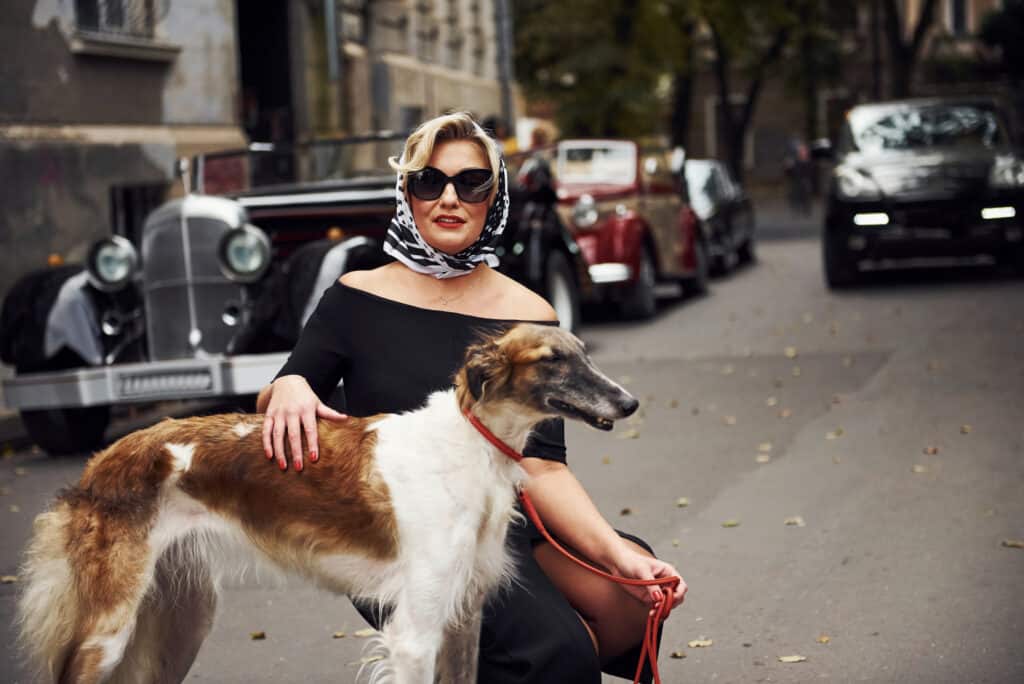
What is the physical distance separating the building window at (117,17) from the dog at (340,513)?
49.1ft

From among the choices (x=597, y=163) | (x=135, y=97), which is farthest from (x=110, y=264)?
(x=135, y=97)

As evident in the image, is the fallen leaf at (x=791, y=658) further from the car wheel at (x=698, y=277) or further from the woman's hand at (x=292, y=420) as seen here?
the car wheel at (x=698, y=277)

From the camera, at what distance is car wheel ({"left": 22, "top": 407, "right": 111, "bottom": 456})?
31.3 ft

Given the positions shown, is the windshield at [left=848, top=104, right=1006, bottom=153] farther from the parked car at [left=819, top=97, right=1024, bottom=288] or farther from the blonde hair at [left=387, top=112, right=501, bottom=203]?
the blonde hair at [left=387, top=112, right=501, bottom=203]

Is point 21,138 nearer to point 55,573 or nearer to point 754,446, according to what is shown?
point 754,446

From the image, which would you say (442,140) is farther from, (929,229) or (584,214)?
(929,229)

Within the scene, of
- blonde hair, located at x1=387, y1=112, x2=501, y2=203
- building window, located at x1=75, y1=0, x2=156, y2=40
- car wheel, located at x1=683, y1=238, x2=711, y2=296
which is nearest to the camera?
blonde hair, located at x1=387, y1=112, x2=501, y2=203

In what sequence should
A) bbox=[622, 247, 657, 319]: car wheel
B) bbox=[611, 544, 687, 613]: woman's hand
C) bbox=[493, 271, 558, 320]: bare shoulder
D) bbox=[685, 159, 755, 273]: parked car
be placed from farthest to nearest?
bbox=[685, 159, 755, 273]: parked car < bbox=[622, 247, 657, 319]: car wheel < bbox=[493, 271, 558, 320]: bare shoulder < bbox=[611, 544, 687, 613]: woman's hand

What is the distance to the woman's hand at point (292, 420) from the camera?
350cm

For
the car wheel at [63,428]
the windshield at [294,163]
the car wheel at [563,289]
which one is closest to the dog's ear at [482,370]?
the car wheel at [63,428]

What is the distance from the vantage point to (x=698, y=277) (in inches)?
716

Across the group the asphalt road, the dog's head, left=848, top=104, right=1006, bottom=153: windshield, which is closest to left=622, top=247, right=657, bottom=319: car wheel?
the asphalt road

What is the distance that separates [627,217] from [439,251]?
11435 millimetres

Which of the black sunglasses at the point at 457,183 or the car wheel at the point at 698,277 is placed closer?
the black sunglasses at the point at 457,183
